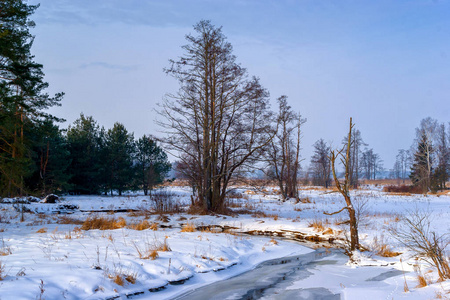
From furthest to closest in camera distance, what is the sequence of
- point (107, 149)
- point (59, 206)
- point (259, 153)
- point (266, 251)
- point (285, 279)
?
point (107, 149) → point (59, 206) → point (259, 153) → point (266, 251) → point (285, 279)

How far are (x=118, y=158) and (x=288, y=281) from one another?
33183mm

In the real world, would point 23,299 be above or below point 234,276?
above

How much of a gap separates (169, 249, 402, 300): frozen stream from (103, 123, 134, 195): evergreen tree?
103 ft

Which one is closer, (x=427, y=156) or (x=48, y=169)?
(x=48, y=169)

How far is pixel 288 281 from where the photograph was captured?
7180 mm

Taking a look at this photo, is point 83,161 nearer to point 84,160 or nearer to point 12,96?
point 84,160

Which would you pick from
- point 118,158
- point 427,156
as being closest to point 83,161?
point 118,158

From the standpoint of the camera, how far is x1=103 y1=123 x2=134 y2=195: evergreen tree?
123 feet

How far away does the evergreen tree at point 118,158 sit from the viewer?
37594mm

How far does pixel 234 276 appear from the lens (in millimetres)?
7539

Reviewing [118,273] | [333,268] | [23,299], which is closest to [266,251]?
[333,268]

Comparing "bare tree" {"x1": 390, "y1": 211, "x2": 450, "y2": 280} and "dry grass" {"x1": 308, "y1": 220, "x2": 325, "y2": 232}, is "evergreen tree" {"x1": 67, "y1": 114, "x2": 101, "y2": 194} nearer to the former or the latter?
"dry grass" {"x1": 308, "y1": 220, "x2": 325, "y2": 232}

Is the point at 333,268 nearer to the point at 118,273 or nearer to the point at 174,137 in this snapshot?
the point at 118,273

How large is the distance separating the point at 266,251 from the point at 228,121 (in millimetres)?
9406
